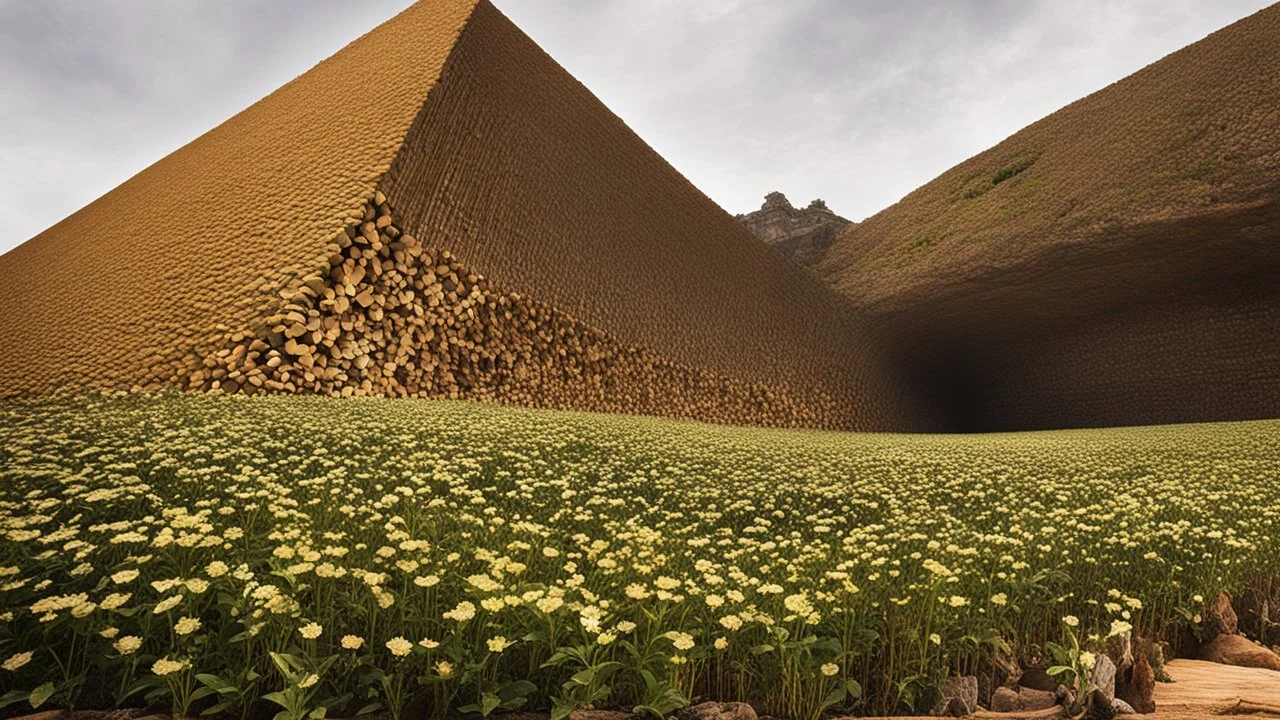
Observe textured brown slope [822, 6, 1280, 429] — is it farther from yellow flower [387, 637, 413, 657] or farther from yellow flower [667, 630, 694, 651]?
yellow flower [387, 637, 413, 657]

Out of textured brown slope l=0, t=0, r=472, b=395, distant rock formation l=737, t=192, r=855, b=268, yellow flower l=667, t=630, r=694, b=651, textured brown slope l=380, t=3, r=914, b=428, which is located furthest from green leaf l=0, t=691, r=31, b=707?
distant rock formation l=737, t=192, r=855, b=268

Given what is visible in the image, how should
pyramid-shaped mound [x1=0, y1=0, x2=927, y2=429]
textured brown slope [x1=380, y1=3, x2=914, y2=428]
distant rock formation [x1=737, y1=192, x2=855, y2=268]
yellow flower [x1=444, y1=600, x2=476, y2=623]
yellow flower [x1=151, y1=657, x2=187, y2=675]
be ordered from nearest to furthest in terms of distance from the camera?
yellow flower [x1=151, y1=657, x2=187, y2=675] → yellow flower [x1=444, y1=600, x2=476, y2=623] → pyramid-shaped mound [x1=0, y1=0, x2=927, y2=429] → textured brown slope [x1=380, y1=3, x2=914, y2=428] → distant rock formation [x1=737, y1=192, x2=855, y2=268]

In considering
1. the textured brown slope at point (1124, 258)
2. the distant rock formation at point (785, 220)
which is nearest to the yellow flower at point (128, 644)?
the textured brown slope at point (1124, 258)

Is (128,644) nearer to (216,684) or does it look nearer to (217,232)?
(216,684)

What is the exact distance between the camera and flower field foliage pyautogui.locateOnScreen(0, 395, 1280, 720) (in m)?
2.33

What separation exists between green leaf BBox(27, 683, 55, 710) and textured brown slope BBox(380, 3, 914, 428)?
10066mm

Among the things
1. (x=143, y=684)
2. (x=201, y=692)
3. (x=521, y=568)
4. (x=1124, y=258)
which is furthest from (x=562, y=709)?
(x=1124, y=258)

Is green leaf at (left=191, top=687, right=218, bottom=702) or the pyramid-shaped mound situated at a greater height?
the pyramid-shaped mound

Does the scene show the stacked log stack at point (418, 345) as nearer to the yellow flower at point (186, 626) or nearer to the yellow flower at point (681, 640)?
the yellow flower at point (186, 626)

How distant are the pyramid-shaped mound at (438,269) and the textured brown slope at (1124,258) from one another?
3479 mm

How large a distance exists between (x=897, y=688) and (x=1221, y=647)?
6.76ft

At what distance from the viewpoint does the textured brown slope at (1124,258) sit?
14625 millimetres

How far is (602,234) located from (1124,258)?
12.6 metres

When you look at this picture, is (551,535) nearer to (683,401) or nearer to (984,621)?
(984,621)
